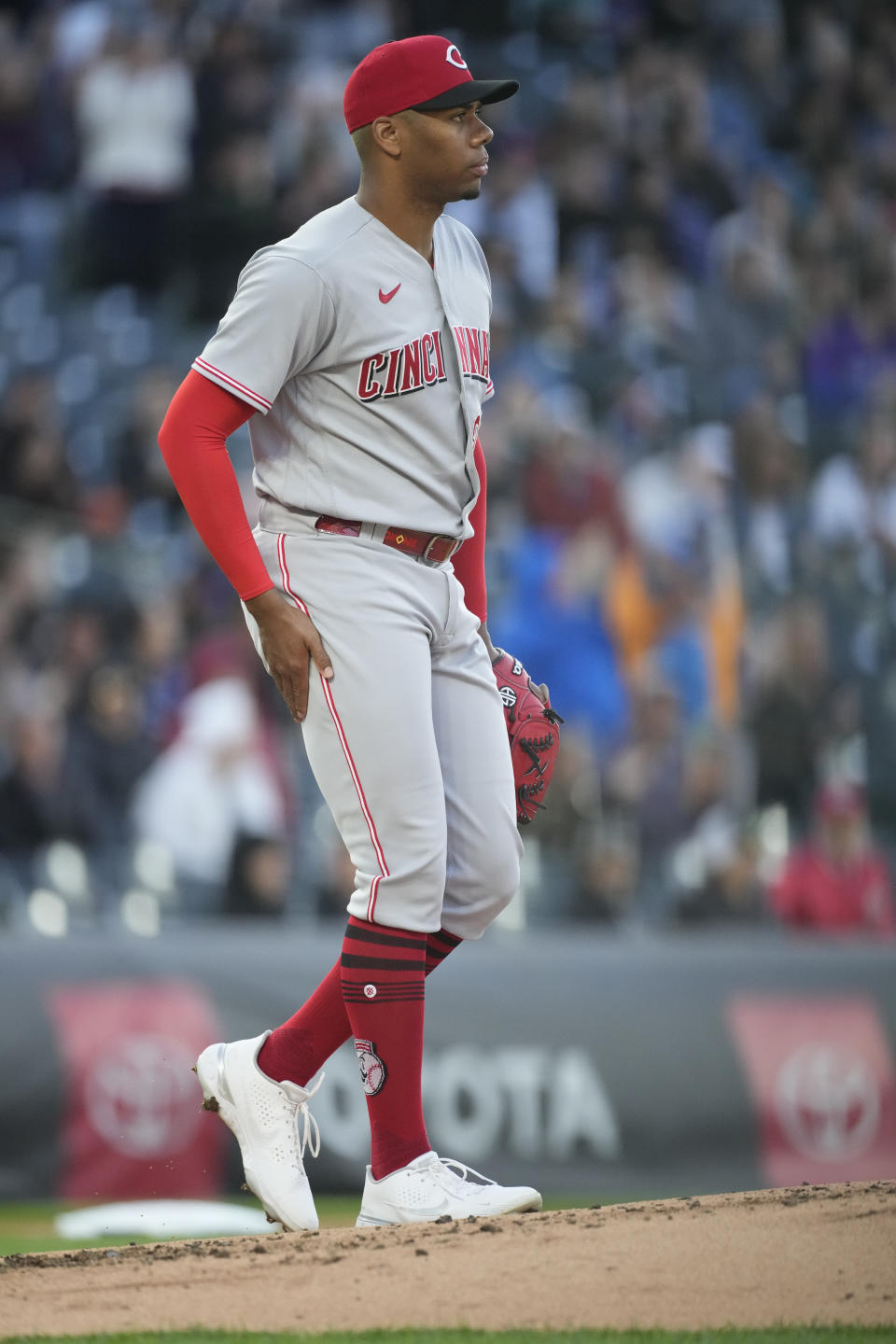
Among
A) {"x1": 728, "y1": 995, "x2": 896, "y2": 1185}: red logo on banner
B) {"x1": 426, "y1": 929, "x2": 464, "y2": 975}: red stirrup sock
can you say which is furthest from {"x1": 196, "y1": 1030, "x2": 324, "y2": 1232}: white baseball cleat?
{"x1": 728, "y1": 995, "x2": 896, "y2": 1185}: red logo on banner

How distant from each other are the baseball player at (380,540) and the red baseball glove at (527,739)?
0.77 ft

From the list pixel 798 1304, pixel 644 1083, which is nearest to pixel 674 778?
pixel 644 1083

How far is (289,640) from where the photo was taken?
3650 millimetres

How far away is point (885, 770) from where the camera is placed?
1041 centimetres

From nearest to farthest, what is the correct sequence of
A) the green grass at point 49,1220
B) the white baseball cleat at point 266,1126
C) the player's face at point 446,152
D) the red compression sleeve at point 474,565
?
1. the player's face at point 446,152
2. the white baseball cleat at point 266,1126
3. the red compression sleeve at point 474,565
4. the green grass at point 49,1220

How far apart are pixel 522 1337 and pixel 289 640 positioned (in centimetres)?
135

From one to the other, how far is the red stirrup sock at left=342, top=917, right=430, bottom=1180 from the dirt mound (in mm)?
200

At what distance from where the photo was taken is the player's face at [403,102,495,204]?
3.68 m

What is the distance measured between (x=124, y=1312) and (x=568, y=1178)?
3884 millimetres

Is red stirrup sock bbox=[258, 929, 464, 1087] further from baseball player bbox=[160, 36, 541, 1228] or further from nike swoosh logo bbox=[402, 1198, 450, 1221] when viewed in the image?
nike swoosh logo bbox=[402, 1198, 450, 1221]

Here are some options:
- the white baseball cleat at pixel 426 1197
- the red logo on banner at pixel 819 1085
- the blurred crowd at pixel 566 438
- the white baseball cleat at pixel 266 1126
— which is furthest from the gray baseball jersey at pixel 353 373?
the blurred crowd at pixel 566 438

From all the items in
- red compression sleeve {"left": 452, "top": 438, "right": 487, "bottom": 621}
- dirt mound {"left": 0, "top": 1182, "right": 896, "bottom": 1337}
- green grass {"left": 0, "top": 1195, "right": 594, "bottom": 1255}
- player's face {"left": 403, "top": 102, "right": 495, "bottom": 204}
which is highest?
player's face {"left": 403, "top": 102, "right": 495, "bottom": 204}

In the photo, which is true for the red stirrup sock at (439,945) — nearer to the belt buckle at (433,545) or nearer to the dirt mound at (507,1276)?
the dirt mound at (507,1276)

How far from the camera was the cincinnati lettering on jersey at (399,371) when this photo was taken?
3.65 metres
